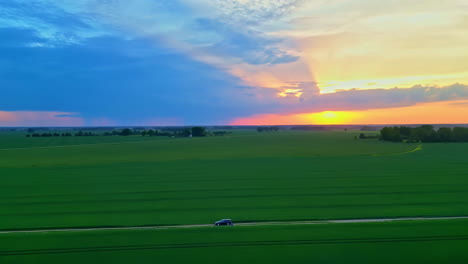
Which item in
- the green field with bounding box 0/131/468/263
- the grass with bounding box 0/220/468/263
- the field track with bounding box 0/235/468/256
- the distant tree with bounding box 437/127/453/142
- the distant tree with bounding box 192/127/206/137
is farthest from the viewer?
the distant tree with bounding box 192/127/206/137

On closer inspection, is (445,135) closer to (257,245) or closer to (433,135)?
(433,135)

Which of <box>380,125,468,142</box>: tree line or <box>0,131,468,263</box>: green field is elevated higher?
<box>380,125,468,142</box>: tree line

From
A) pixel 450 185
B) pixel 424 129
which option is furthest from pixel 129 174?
pixel 424 129

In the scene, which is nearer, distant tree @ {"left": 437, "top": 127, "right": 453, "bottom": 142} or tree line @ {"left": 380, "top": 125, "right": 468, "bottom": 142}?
tree line @ {"left": 380, "top": 125, "right": 468, "bottom": 142}

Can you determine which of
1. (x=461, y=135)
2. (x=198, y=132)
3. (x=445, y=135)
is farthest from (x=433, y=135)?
(x=198, y=132)

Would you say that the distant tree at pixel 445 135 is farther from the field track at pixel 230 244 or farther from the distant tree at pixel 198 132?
the distant tree at pixel 198 132

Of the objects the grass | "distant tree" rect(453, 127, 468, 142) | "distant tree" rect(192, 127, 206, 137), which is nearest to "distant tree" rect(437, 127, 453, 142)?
"distant tree" rect(453, 127, 468, 142)

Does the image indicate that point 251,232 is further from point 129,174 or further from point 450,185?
point 129,174

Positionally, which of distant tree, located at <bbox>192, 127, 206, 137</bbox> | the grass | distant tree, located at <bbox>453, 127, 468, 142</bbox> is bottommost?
the grass

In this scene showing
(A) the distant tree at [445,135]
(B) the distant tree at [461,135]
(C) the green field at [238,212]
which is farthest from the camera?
(A) the distant tree at [445,135]

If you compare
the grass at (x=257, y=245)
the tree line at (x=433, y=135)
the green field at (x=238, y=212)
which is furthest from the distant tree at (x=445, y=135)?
the grass at (x=257, y=245)

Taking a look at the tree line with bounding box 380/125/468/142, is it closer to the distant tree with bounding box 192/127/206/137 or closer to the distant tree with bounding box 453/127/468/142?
the distant tree with bounding box 453/127/468/142
